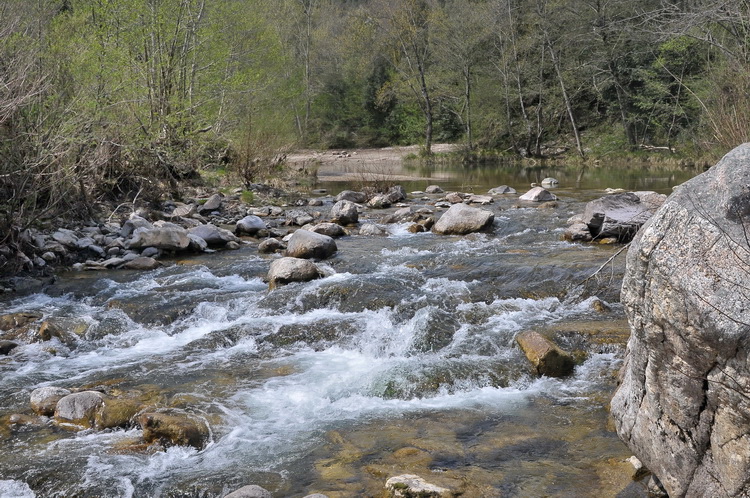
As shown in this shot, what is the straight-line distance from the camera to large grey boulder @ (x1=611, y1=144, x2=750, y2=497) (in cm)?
296

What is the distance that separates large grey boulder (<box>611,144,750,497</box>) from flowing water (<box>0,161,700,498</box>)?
2.52ft

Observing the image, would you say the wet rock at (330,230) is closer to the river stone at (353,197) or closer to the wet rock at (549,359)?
the river stone at (353,197)

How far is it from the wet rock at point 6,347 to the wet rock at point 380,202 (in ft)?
35.3

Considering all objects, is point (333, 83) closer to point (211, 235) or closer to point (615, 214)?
point (211, 235)

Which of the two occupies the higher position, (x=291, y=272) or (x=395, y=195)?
(x=395, y=195)

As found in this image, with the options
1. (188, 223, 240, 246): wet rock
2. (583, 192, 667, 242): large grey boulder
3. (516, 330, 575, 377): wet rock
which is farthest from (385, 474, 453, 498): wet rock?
(188, 223, 240, 246): wet rock

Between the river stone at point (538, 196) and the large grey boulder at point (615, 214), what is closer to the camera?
the large grey boulder at point (615, 214)

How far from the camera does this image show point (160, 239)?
36.1 feet

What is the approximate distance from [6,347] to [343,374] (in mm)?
3704

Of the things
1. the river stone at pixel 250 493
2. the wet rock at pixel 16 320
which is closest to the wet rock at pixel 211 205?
the wet rock at pixel 16 320

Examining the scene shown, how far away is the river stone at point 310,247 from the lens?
10.3 meters

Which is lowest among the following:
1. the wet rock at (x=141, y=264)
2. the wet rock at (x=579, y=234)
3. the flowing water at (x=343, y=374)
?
the flowing water at (x=343, y=374)

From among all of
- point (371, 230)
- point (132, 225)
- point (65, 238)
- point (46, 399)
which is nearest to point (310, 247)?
point (371, 230)

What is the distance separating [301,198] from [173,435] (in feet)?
45.1
